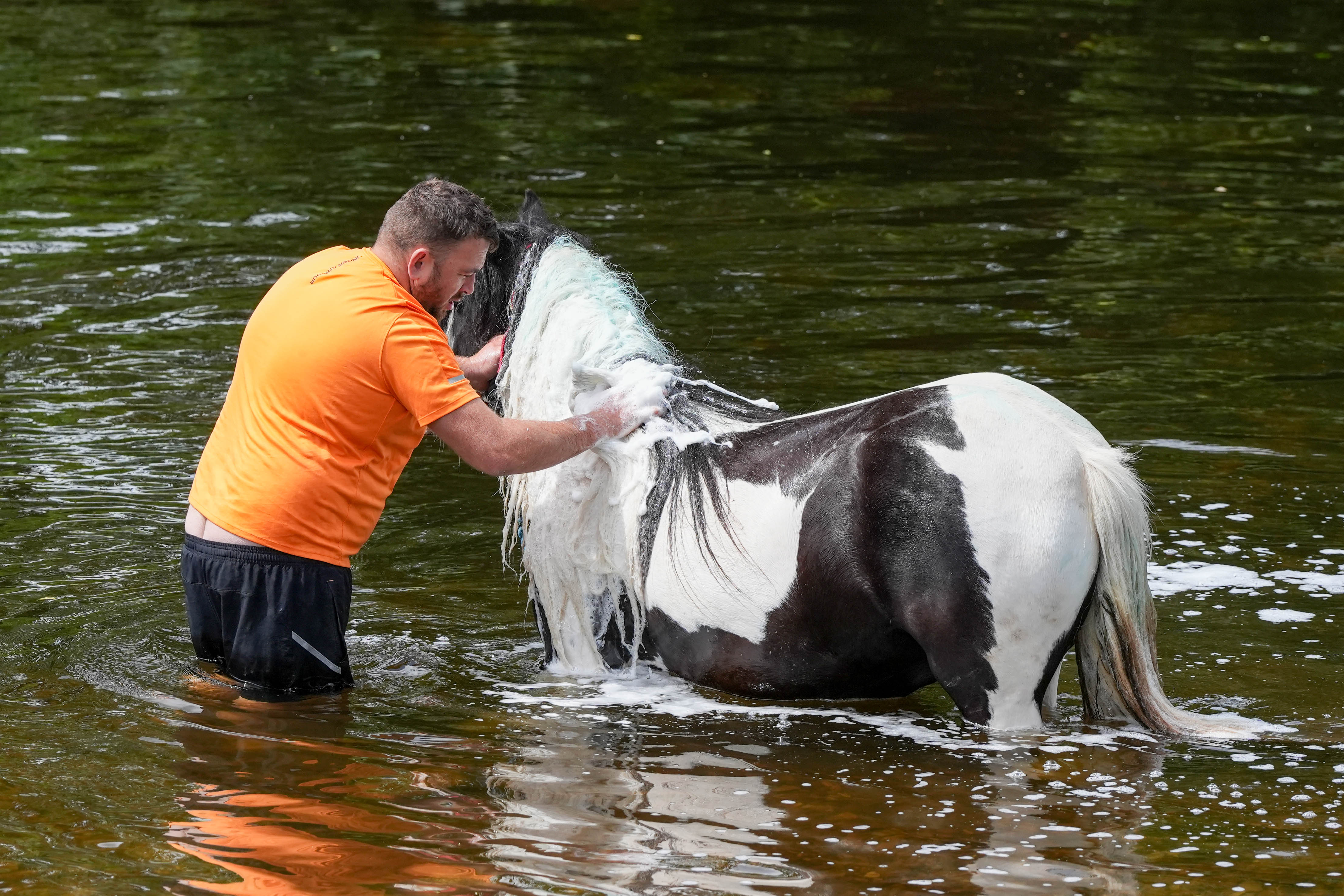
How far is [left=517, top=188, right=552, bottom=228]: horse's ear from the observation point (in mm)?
5176

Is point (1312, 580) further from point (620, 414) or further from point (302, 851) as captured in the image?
point (302, 851)

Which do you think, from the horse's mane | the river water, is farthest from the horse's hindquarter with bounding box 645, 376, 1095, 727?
the river water

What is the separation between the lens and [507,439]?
4.49m

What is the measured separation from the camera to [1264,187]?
12445 millimetres

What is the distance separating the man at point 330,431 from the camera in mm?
4445

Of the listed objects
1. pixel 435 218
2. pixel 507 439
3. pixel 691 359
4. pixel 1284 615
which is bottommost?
pixel 1284 615

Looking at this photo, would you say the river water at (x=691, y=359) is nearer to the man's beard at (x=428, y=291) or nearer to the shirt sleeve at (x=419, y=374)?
the shirt sleeve at (x=419, y=374)

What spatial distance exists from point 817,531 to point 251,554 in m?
1.67

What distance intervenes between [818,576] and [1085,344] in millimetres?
5041

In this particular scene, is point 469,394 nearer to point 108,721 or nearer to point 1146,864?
point 108,721

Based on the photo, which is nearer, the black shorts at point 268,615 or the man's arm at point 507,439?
the man's arm at point 507,439

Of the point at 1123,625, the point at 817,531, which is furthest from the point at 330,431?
the point at 1123,625

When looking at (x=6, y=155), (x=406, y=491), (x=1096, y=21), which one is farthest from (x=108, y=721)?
(x=1096, y=21)

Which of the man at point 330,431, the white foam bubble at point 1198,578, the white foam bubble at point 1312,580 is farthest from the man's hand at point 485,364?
the white foam bubble at point 1312,580
